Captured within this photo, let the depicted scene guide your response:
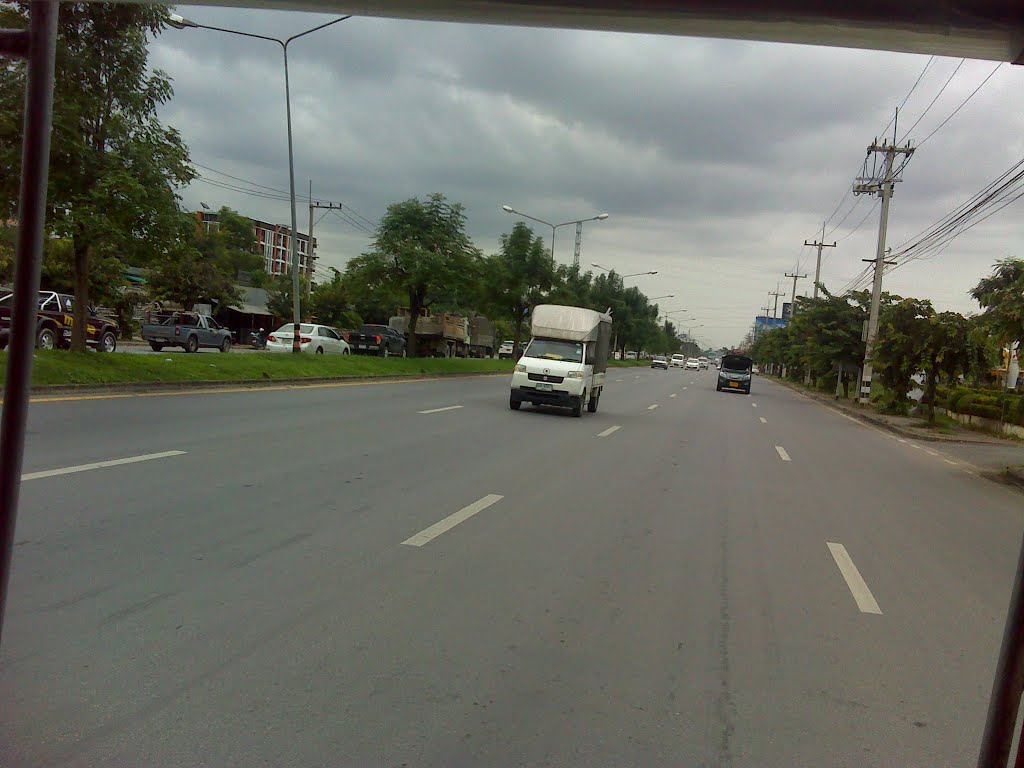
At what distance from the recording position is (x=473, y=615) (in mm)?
5137

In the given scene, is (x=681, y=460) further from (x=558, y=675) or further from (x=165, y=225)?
(x=165, y=225)

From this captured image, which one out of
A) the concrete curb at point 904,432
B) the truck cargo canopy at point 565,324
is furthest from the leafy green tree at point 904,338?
the truck cargo canopy at point 565,324

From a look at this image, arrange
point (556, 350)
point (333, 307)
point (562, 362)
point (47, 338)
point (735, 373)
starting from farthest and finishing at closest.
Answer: point (333, 307) < point (735, 373) < point (47, 338) < point (556, 350) < point (562, 362)

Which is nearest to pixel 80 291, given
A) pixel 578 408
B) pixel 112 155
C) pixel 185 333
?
pixel 112 155

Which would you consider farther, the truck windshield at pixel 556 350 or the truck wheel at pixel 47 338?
the truck wheel at pixel 47 338

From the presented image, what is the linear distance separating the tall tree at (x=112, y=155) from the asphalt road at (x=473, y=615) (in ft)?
26.8

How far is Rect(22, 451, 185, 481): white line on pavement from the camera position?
8258mm

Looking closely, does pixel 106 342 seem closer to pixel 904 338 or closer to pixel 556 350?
pixel 556 350

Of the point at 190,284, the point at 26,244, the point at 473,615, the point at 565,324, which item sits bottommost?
the point at 473,615

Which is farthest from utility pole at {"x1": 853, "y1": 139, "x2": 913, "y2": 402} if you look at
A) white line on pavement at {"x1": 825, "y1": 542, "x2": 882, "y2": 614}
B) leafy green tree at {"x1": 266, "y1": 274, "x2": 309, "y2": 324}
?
leafy green tree at {"x1": 266, "y1": 274, "x2": 309, "y2": 324}

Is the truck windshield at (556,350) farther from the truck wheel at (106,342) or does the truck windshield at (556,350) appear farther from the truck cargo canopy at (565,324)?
the truck wheel at (106,342)

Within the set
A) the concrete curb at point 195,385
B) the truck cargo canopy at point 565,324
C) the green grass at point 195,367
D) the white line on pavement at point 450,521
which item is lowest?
the concrete curb at point 195,385

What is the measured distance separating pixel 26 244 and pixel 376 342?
144 ft

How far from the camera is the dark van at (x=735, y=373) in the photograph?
1770 inches
